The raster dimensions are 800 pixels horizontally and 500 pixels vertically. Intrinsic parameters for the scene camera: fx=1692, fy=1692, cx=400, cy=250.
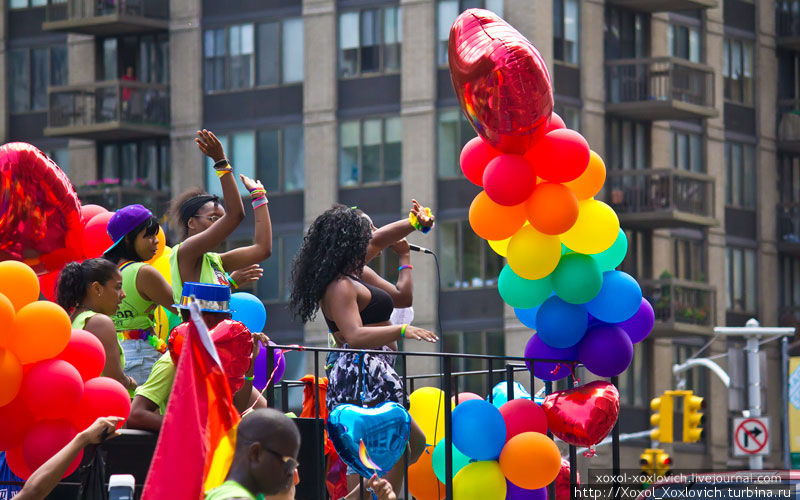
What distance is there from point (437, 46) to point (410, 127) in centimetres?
193

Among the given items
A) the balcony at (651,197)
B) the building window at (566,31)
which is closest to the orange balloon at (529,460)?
the building window at (566,31)

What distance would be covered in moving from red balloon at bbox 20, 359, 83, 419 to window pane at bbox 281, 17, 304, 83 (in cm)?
3173

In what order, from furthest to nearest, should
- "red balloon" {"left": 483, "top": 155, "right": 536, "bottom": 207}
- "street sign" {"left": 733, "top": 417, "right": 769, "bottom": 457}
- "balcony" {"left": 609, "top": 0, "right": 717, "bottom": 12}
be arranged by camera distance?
"balcony" {"left": 609, "top": 0, "right": 717, "bottom": 12} < "street sign" {"left": 733, "top": 417, "right": 769, "bottom": 457} < "red balloon" {"left": 483, "top": 155, "right": 536, "bottom": 207}

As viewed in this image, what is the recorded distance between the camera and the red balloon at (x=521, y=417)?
946 centimetres

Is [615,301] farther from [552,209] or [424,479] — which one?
[424,479]

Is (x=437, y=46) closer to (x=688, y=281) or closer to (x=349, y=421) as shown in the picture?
(x=688, y=281)

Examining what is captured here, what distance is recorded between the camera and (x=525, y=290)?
9.95 metres

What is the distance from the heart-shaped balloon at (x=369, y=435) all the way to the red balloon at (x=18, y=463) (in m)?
1.62

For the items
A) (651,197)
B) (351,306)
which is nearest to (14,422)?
(351,306)

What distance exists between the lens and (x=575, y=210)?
31.4 ft

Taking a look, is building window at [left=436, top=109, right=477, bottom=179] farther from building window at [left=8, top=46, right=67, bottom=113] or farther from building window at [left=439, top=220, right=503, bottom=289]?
building window at [left=8, top=46, right=67, bottom=113]

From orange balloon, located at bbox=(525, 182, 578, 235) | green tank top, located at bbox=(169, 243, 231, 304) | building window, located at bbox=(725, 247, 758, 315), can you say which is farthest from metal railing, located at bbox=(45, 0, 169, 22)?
orange balloon, located at bbox=(525, 182, 578, 235)

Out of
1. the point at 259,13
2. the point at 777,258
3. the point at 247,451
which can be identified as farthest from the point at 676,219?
the point at 247,451

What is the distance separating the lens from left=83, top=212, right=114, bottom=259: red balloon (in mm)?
10195
